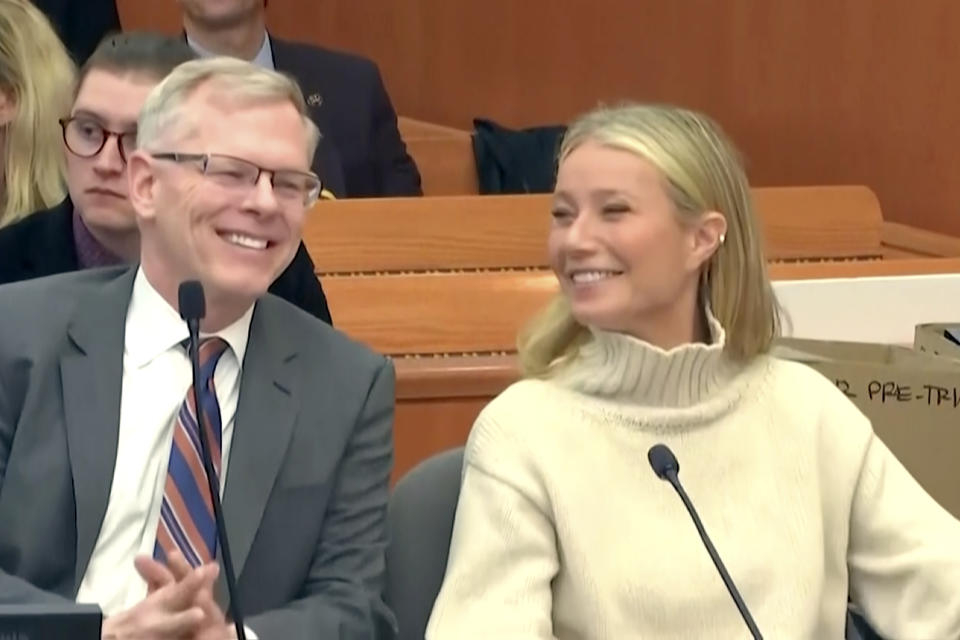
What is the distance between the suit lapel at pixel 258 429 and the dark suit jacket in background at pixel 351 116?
4.94 ft

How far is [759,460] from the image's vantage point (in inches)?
66.5

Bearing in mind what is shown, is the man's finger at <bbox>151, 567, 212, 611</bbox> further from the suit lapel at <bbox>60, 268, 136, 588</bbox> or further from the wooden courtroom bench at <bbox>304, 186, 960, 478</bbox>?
the wooden courtroom bench at <bbox>304, 186, 960, 478</bbox>

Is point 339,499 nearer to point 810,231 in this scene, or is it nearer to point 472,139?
point 810,231

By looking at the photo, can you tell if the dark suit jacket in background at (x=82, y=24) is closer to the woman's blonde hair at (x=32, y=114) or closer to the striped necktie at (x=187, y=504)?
the woman's blonde hair at (x=32, y=114)

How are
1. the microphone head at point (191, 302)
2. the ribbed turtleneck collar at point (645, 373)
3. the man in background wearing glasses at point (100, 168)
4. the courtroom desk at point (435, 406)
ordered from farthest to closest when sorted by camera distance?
the courtroom desk at point (435, 406) → the man in background wearing glasses at point (100, 168) → the ribbed turtleneck collar at point (645, 373) → the microphone head at point (191, 302)

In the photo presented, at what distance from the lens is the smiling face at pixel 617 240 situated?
5.51ft

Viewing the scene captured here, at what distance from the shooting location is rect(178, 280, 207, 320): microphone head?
4.51 ft

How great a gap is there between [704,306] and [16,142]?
3.79ft

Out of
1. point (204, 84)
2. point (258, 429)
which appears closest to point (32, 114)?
point (204, 84)

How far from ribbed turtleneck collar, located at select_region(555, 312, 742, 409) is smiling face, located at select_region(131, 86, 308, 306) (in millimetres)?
343

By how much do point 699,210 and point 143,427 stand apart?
24.3 inches

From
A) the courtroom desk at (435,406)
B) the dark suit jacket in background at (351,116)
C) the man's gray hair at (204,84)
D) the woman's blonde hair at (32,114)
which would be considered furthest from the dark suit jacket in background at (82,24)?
the man's gray hair at (204,84)

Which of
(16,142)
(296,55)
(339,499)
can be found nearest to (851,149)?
(296,55)

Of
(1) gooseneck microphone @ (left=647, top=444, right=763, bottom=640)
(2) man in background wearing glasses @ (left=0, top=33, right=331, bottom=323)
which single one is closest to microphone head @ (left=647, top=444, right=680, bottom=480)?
(1) gooseneck microphone @ (left=647, top=444, right=763, bottom=640)
